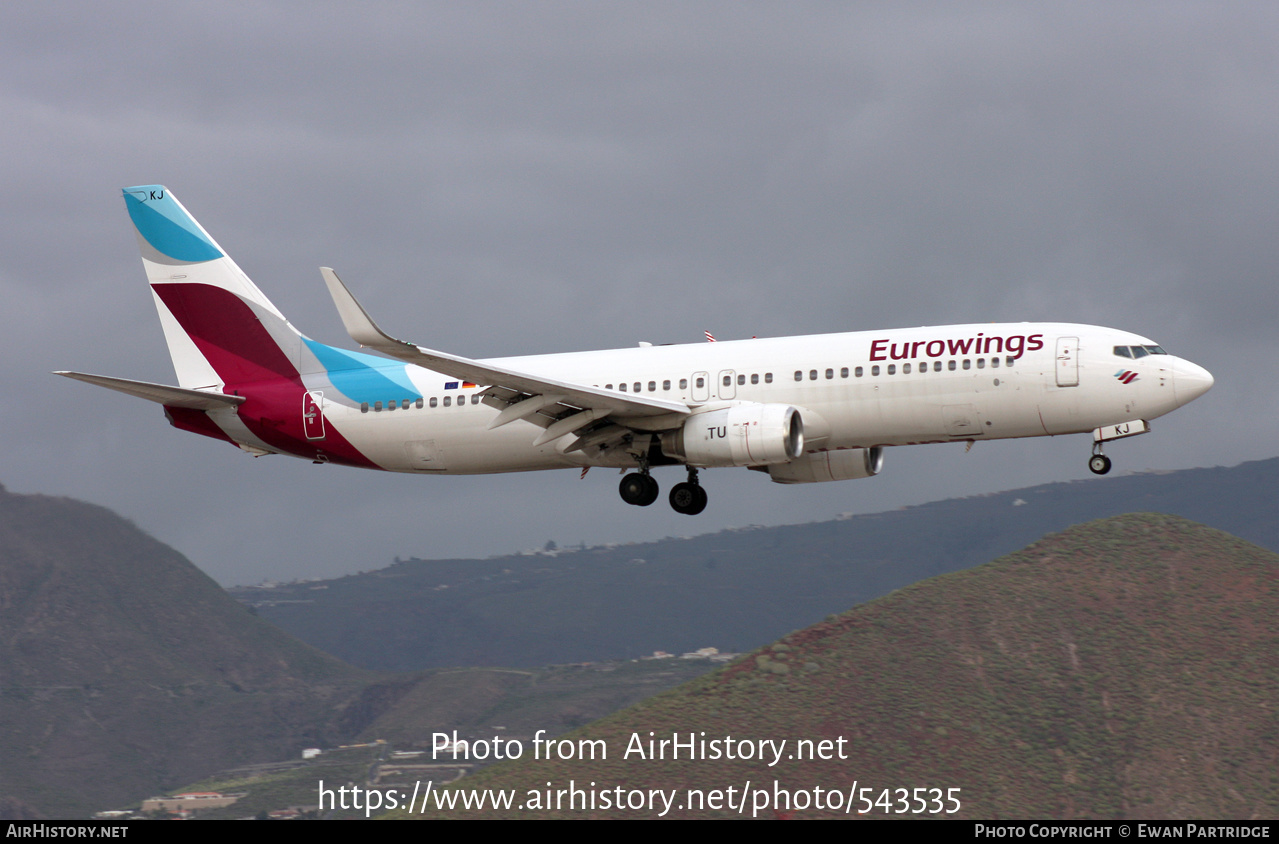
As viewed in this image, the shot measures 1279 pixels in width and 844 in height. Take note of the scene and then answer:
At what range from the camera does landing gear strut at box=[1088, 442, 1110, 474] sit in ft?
156

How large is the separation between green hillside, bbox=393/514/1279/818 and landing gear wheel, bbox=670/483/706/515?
60592 mm

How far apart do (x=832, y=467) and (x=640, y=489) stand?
24.2ft

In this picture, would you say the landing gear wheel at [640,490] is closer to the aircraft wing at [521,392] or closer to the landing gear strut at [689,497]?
the landing gear strut at [689,497]

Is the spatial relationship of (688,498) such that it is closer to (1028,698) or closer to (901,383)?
(901,383)

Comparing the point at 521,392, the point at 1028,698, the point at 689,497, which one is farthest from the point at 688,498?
the point at 1028,698

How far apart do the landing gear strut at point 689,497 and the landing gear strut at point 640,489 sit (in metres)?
1.03

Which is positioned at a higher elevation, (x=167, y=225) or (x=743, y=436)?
(x=167, y=225)

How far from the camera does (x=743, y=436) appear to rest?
4772 cm

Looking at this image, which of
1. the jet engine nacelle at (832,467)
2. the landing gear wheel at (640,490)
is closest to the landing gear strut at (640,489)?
the landing gear wheel at (640,490)

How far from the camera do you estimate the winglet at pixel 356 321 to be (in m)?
42.1

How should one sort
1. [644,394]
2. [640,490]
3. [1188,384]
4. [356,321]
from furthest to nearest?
[640,490] → [644,394] → [1188,384] → [356,321]

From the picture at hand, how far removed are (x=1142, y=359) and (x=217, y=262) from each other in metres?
35.7
